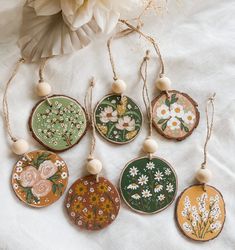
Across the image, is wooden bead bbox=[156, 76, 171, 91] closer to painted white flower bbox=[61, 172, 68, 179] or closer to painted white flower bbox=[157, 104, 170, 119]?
painted white flower bbox=[157, 104, 170, 119]

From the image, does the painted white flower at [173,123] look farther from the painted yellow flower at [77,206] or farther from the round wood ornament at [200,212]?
the painted yellow flower at [77,206]

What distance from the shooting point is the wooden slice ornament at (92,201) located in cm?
76

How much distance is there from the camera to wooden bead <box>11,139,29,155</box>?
30.1 inches

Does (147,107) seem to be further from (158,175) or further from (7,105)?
(7,105)

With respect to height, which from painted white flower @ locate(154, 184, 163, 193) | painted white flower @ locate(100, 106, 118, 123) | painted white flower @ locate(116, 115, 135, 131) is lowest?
painted white flower @ locate(154, 184, 163, 193)

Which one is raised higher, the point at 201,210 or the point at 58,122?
the point at 58,122

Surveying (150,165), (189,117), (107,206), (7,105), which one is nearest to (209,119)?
(189,117)

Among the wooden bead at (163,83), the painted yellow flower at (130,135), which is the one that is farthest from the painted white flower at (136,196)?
the wooden bead at (163,83)

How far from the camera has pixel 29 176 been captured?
2.51 ft

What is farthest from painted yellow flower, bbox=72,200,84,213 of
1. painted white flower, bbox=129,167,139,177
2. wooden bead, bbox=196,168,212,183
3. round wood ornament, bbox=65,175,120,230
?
wooden bead, bbox=196,168,212,183

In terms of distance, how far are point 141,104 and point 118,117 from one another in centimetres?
6

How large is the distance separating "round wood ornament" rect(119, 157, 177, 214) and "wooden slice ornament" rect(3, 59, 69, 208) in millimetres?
109

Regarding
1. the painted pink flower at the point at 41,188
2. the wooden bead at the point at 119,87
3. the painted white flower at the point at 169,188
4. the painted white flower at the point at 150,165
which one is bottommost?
the painted white flower at the point at 169,188

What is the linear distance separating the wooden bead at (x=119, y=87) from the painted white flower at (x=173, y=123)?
0.10 metres
